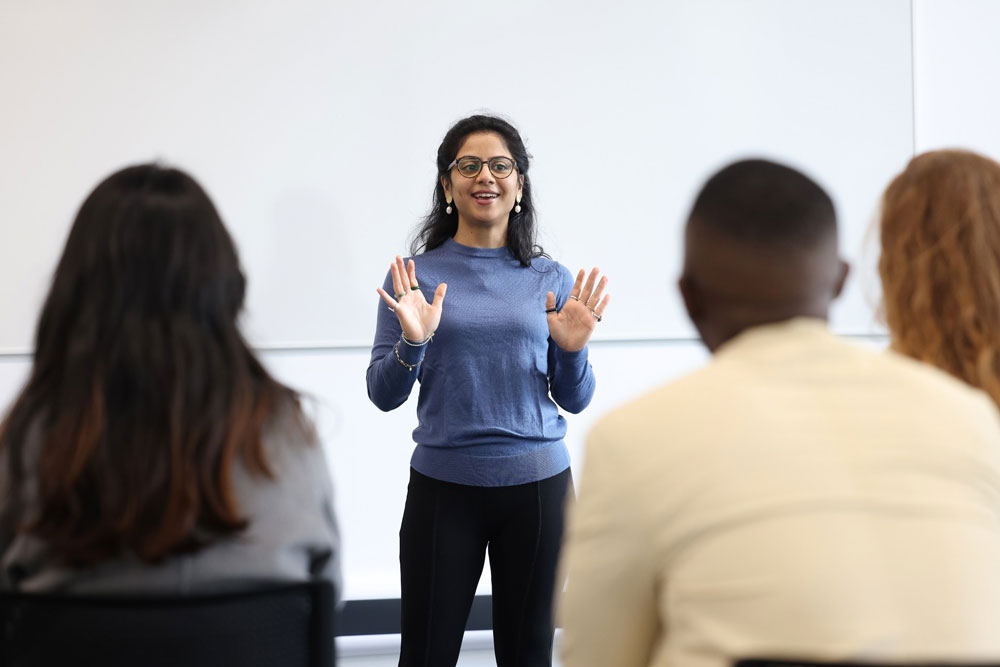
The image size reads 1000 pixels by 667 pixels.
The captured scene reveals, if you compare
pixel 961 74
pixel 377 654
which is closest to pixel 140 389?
pixel 377 654

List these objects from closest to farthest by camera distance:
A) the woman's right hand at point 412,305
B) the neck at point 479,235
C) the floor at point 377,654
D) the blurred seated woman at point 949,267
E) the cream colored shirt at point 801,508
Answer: the cream colored shirt at point 801,508
the blurred seated woman at point 949,267
the woman's right hand at point 412,305
the neck at point 479,235
the floor at point 377,654

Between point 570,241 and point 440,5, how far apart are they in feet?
2.96

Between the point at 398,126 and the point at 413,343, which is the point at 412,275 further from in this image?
the point at 398,126

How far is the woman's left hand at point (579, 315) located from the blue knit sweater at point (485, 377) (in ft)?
0.10

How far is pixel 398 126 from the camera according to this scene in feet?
10.1

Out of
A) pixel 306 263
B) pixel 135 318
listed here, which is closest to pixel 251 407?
pixel 135 318

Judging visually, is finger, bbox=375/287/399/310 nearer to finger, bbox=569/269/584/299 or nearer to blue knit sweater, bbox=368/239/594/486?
blue knit sweater, bbox=368/239/594/486

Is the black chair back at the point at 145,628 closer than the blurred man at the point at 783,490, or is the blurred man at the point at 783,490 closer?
the blurred man at the point at 783,490

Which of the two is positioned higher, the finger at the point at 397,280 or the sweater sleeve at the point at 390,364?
the finger at the point at 397,280

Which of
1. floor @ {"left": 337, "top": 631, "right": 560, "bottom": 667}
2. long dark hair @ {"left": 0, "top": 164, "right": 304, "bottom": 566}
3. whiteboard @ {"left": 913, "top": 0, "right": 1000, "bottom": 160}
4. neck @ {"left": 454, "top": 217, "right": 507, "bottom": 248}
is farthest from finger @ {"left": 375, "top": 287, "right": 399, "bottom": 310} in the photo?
whiteboard @ {"left": 913, "top": 0, "right": 1000, "bottom": 160}

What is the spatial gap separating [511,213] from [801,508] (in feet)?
5.04

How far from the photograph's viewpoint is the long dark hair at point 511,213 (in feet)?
7.29

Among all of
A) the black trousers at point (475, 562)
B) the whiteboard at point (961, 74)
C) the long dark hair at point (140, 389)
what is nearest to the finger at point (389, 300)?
the black trousers at point (475, 562)

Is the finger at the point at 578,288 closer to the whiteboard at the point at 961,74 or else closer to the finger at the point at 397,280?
the finger at the point at 397,280
